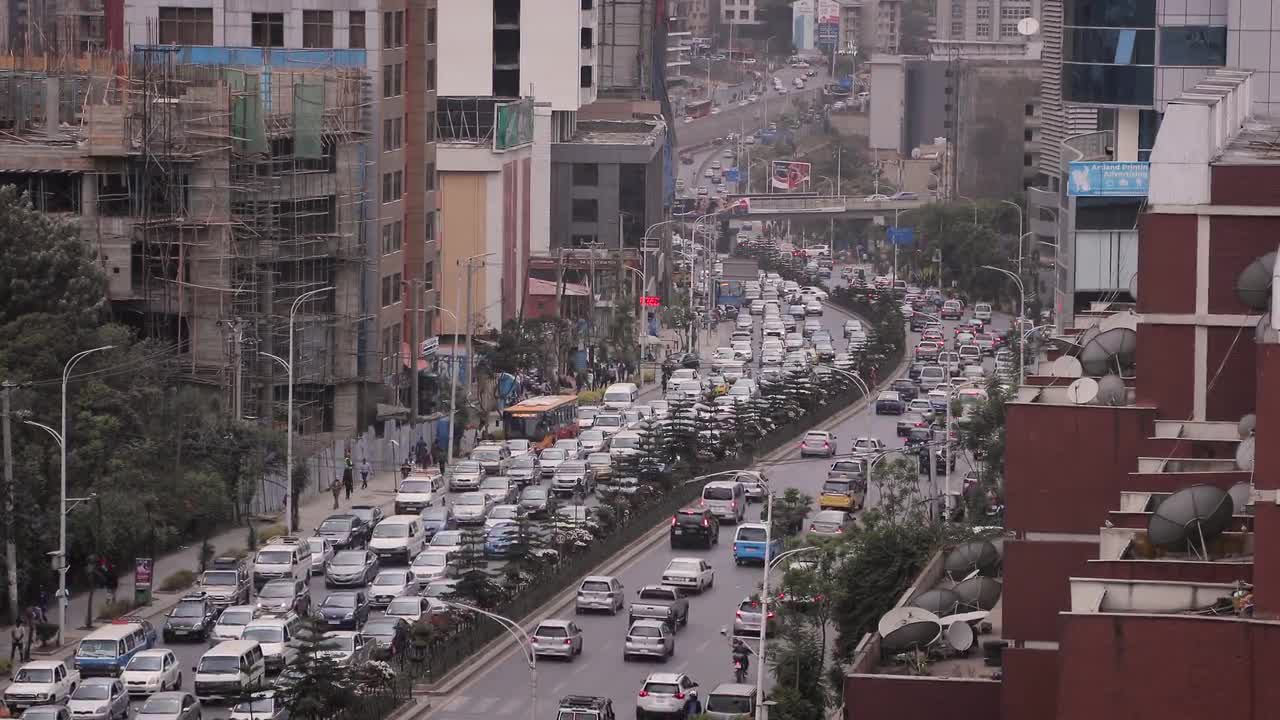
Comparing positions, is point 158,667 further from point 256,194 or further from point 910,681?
point 256,194

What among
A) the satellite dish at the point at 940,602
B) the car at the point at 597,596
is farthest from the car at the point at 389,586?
the satellite dish at the point at 940,602

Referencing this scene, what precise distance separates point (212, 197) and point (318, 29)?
16139 mm

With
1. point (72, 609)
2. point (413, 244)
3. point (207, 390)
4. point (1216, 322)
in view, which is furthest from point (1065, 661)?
point (413, 244)

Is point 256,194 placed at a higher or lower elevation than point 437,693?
higher

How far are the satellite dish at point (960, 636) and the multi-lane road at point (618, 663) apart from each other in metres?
13.3

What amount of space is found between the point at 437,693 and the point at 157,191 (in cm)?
3511

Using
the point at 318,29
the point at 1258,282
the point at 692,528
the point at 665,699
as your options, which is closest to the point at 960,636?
the point at 1258,282

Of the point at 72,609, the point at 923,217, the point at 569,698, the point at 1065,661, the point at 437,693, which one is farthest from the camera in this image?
the point at 923,217

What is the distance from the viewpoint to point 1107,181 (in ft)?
297

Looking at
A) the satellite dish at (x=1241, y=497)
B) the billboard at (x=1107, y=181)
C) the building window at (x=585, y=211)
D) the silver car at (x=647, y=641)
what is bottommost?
the silver car at (x=647, y=641)

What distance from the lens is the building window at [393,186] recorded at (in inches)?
3959

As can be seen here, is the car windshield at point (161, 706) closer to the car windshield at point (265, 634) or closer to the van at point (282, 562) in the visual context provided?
the car windshield at point (265, 634)

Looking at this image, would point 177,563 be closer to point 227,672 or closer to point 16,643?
point 16,643

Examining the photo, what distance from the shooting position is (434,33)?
110 metres
